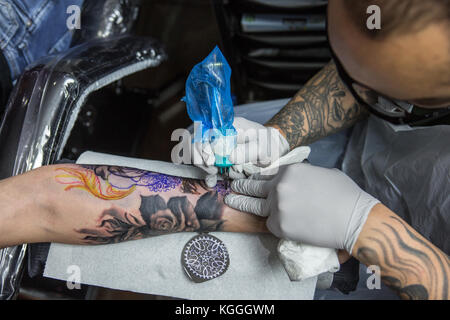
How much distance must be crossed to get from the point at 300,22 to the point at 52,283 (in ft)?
4.32

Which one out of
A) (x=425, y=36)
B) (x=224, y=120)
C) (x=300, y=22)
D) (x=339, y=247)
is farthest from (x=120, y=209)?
(x=300, y=22)

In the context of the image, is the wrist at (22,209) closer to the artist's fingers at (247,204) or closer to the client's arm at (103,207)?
the client's arm at (103,207)

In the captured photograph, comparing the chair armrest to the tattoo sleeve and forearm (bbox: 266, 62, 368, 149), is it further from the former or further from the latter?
forearm (bbox: 266, 62, 368, 149)

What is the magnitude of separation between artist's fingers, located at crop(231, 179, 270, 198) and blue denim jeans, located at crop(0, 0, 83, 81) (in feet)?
2.91

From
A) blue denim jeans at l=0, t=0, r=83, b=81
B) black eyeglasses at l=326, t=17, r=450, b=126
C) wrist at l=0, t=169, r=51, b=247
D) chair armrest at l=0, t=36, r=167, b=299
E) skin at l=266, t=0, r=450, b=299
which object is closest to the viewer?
skin at l=266, t=0, r=450, b=299

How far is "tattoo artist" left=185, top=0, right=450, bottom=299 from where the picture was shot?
0.56 m

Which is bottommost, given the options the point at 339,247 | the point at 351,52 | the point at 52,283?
the point at 52,283

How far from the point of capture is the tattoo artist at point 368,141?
563mm

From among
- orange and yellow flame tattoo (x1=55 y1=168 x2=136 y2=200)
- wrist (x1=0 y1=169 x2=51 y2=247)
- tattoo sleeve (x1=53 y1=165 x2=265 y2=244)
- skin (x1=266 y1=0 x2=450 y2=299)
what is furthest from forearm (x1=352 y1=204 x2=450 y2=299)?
wrist (x1=0 y1=169 x2=51 y2=247)

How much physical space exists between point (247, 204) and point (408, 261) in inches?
15.5

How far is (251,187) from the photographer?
3.09 feet

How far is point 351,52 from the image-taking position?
64cm

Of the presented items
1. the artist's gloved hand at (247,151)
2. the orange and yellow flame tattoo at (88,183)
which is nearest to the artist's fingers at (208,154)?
the artist's gloved hand at (247,151)
